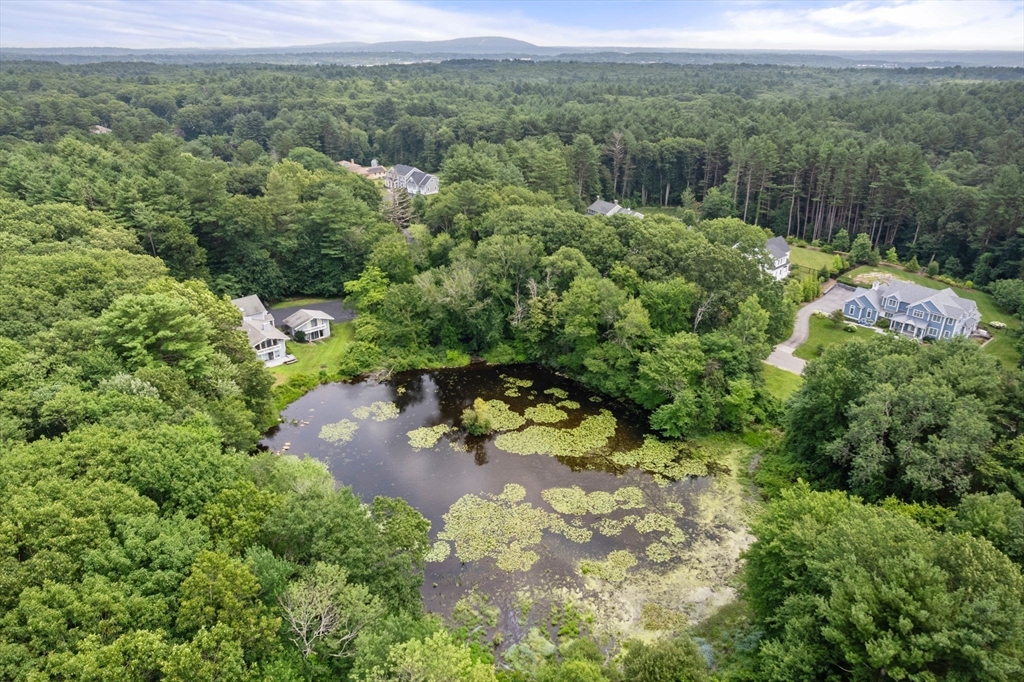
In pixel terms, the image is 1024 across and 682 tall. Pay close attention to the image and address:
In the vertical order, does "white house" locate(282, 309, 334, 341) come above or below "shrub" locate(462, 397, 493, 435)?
above

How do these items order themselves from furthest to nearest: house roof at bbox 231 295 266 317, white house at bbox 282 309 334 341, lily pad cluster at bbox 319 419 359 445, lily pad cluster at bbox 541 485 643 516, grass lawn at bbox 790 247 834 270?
grass lawn at bbox 790 247 834 270, white house at bbox 282 309 334 341, house roof at bbox 231 295 266 317, lily pad cluster at bbox 319 419 359 445, lily pad cluster at bbox 541 485 643 516

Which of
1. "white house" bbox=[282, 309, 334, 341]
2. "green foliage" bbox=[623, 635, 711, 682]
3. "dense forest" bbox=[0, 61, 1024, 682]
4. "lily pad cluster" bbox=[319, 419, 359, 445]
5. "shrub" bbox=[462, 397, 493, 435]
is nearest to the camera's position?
"dense forest" bbox=[0, 61, 1024, 682]

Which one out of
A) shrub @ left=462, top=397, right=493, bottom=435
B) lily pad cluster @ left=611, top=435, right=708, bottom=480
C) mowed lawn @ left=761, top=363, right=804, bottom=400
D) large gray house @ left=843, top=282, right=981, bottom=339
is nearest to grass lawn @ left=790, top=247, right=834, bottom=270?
large gray house @ left=843, top=282, right=981, bottom=339

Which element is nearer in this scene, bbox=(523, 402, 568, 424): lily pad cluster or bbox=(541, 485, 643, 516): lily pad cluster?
bbox=(541, 485, 643, 516): lily pad cluster

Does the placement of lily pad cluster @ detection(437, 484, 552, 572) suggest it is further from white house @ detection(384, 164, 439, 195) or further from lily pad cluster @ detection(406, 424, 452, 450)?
white house @ detection(384, 164, 439, 195)

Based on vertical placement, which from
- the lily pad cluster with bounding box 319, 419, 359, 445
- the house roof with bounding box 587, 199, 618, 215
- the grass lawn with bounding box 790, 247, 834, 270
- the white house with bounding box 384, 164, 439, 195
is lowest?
the lily pad cluster with bounding box 319, 419, 359, 445

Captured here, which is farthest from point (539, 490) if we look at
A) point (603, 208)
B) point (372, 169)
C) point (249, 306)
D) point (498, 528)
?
point (372, 169)

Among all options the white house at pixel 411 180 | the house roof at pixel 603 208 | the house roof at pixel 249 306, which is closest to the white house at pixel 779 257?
the house roof at pixel 603 208
